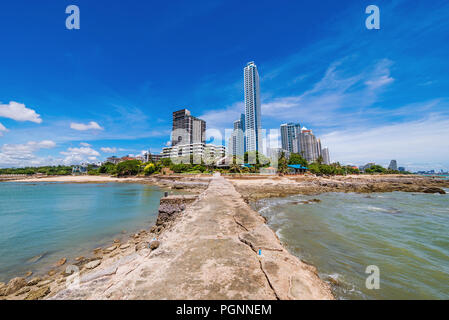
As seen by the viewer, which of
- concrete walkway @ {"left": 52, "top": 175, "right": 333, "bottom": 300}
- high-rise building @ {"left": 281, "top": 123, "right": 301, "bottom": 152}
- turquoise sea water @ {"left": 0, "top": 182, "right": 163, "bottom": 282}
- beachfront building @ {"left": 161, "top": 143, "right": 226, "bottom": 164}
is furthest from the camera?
high-rise building @ {"left": 281, "top": 123, "right": 301, "bottom": 152}

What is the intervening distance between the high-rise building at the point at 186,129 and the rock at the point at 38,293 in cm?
11158

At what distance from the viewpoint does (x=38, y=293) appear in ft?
15.5

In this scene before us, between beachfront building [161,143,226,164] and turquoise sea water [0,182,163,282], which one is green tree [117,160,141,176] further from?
turquoise sea water [0,182,163,282]

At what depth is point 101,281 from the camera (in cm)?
336

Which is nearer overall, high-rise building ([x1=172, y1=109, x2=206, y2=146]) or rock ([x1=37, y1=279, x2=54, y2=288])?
rock ([x1=37, y1=279, x2=54, y2=288])

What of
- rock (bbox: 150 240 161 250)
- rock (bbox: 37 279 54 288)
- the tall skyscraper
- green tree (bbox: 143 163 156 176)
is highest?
the tall skyscraper

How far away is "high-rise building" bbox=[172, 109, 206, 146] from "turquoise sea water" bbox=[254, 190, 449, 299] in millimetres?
109201

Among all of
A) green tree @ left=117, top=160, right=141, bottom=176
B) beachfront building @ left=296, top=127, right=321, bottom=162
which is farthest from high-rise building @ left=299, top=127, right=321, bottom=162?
green tree @ left=117, top=160, right=141, bottom=176

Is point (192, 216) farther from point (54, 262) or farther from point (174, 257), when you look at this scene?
point (54, 262)

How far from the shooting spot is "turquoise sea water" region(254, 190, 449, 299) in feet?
16.1

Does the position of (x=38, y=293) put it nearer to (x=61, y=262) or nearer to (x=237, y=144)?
(x=61, y=262)

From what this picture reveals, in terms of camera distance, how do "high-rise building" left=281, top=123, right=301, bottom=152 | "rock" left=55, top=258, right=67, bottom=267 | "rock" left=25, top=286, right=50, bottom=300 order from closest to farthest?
"rock" left=25, top=286, right=50, bottom=300 → "rock" left=55, top=258, right=67, bottom=267 → "high-rise building" left=281, top=123, right=301, bottom=152
